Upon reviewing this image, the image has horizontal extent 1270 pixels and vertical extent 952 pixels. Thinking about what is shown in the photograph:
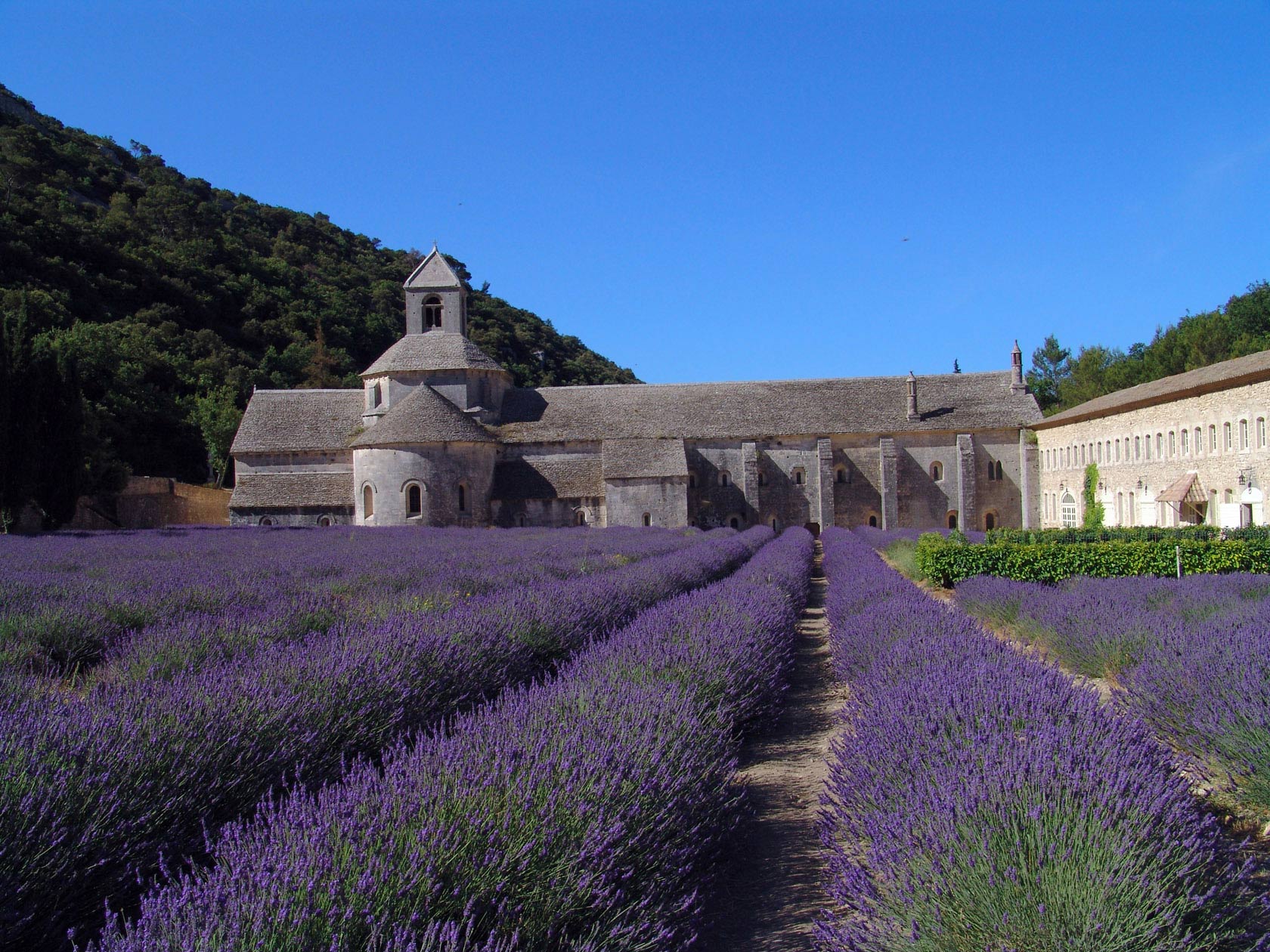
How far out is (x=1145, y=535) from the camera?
1709 cm

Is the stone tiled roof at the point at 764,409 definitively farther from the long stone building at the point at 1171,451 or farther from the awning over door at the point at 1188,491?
the awning over door at the point at 1188,491

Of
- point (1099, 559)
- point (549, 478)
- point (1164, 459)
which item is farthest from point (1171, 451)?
point (549, 478)

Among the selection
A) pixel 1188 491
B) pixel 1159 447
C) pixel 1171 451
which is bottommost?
pixel 1188 491

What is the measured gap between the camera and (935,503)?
35656 millimetres

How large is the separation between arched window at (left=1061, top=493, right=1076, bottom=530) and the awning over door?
6928 mm

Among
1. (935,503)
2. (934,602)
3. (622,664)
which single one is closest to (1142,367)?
(935,503)

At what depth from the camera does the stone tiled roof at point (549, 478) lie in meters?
33.9

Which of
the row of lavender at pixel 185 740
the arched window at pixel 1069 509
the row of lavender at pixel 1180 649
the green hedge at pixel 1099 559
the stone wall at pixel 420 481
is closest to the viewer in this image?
the row of lavender at pixel 185 740

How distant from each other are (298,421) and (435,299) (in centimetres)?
797

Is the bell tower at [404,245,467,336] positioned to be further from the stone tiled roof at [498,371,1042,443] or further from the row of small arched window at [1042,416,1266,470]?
the row of small arched window at [1042,416,1266,470]

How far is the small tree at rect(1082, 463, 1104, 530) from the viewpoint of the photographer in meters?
31.1

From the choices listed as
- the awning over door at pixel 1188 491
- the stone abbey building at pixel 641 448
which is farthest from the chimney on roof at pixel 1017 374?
the awning over door at pixel 1188 491

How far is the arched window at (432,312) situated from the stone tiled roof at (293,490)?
321 inches

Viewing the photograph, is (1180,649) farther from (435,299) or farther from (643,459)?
(435,299)
